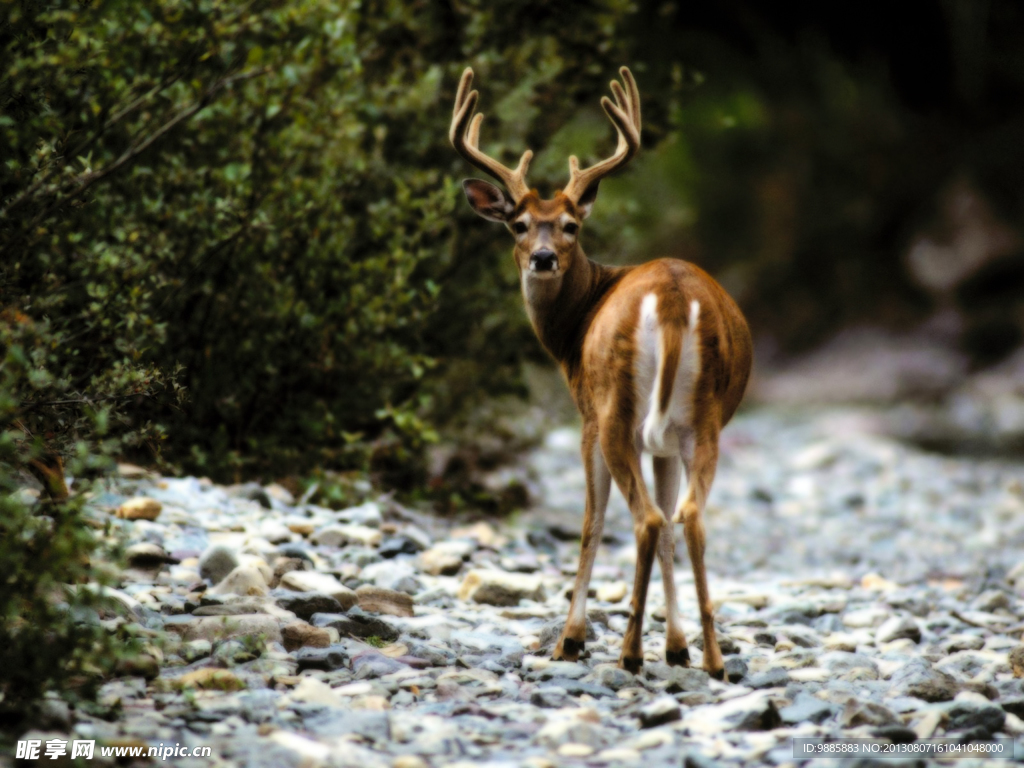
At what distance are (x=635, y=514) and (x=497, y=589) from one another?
1352 mm

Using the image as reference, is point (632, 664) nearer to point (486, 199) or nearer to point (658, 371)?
point (658, 371)

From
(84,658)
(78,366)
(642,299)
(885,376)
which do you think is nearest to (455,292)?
(78,366)

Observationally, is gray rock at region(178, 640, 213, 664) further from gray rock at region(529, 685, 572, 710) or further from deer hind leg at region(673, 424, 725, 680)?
deer hind leg at region(673, 424, 725, 680)

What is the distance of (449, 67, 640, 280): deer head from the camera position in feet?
17.5

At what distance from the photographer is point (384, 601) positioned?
519cm

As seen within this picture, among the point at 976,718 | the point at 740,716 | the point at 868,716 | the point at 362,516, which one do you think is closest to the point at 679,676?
the point at 740,716

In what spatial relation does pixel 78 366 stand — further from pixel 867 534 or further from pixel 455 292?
pixel 867 534

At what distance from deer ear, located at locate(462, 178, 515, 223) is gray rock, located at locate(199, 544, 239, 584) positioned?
2.15 metres

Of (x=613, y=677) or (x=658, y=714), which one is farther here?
(x=613, y=677)

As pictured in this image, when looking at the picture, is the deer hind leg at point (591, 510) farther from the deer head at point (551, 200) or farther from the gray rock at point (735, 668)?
the deer head at point (551, 200)

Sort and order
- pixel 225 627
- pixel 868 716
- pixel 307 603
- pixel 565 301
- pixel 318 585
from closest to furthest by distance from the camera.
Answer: pixel 868 716 < pixel 225 627 < pixel 307 603 < pixel 318 585 < pixel 565 301

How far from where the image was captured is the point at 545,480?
10.9 metres

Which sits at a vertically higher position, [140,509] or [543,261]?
[543,261]

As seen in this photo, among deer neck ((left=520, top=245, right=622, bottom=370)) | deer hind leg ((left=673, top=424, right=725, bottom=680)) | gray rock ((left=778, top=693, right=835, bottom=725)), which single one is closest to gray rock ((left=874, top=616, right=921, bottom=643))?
deer hind leg ((left=673, top=424, right=725, bottom=680))
